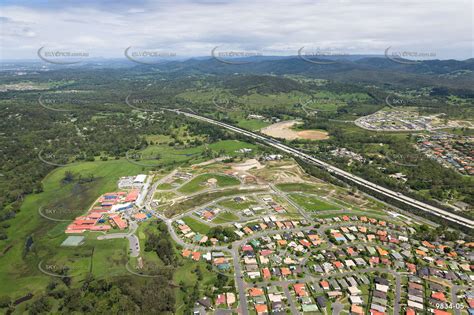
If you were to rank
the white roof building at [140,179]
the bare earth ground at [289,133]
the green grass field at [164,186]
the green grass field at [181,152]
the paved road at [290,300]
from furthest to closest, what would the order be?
the bare earth ground at [289,133], the green grass field at [181,152], the white roof building at [140,179], the green grass field at [164,186], the paved road at [290,300]

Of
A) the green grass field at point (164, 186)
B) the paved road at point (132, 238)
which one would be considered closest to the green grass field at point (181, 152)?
the green grass field at point (164, 186)

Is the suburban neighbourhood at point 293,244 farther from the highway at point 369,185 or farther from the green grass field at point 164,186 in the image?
the highway at point 369,185

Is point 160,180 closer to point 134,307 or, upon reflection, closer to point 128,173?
point 128,173

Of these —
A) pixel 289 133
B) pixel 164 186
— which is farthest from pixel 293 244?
pixel 289 133

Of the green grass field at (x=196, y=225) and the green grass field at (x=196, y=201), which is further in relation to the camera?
the green grass field at (x=196, y=201)

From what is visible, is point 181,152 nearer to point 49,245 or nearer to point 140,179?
point 140,179

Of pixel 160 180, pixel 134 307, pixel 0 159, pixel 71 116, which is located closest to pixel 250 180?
pixel 160 180

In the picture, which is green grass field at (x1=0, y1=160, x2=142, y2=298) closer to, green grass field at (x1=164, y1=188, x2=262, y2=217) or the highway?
green grass field at (x1=164, y1=188, x2=262, y2=217)
